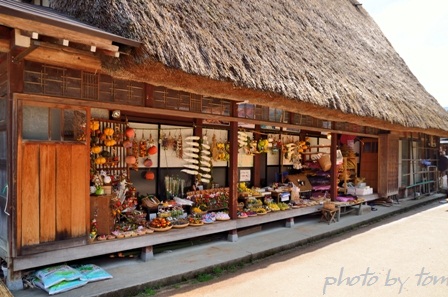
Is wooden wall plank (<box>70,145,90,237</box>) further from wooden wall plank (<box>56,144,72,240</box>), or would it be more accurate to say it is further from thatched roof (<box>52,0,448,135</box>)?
thatched roof (<box>52,0,448,135</box>)

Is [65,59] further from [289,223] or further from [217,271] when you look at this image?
[289,223]

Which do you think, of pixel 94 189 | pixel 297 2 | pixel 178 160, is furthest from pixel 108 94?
pixel 297 2

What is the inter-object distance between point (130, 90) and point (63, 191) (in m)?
1.81

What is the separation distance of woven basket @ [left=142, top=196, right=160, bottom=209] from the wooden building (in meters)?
0.39

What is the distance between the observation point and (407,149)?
1361 cm

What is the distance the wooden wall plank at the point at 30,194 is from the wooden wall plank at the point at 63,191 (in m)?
0.26

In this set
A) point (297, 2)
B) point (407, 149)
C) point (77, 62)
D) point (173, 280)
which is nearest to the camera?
point (77, 62)

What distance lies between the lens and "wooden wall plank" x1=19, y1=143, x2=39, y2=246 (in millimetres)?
4133

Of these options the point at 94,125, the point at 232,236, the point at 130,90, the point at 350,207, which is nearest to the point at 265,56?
the point at 130,90

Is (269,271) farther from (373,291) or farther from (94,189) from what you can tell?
(94,189)

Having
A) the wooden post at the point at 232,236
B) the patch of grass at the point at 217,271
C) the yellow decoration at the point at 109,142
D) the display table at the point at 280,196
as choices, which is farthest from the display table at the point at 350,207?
the yellow decoration at the point at 109,142

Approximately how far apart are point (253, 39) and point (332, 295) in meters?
4.70

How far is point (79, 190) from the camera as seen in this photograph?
4641mm

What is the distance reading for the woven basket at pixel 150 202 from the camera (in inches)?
247
